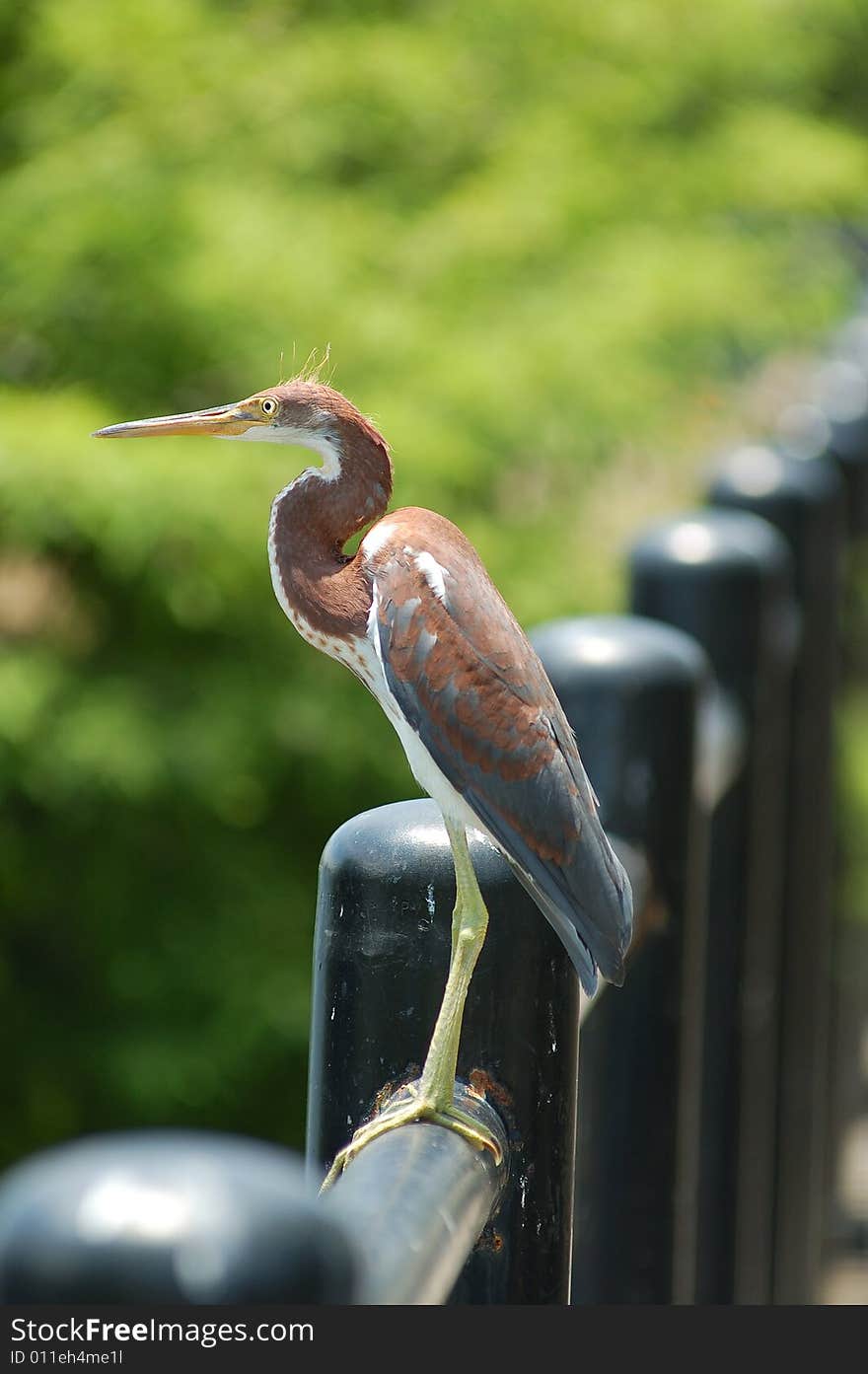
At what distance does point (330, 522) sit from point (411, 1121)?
361mm

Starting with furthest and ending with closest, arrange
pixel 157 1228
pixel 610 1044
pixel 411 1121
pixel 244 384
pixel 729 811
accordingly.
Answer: pixel 244 384
pixel 729 811
pixel 610 1044
pixel 411 1121
pixel 157 1228

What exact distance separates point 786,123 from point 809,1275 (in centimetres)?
300

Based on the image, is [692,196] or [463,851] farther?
[692,196]

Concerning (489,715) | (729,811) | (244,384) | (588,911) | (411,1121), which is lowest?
(411,1121)

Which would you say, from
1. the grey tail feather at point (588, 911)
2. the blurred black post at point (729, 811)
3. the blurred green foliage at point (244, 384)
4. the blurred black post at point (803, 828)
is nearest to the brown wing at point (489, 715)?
the grey tail feather at point (588, 911)

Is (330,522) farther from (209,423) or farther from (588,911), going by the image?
(588,911)

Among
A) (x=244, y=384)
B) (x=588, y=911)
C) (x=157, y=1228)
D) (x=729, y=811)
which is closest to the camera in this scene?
(x=157, y=1228)

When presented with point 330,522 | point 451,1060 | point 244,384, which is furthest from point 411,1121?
point 244,384

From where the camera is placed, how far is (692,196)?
4543mm

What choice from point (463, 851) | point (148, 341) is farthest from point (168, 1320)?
point (148, 341)

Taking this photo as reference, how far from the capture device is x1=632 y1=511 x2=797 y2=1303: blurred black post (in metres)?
1.96

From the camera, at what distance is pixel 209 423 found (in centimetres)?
108

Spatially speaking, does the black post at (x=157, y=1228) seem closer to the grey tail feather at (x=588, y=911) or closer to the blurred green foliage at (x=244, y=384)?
the grey tail feather at (x=588, y=911)

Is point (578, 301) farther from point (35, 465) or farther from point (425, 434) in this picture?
point (35, 465)
